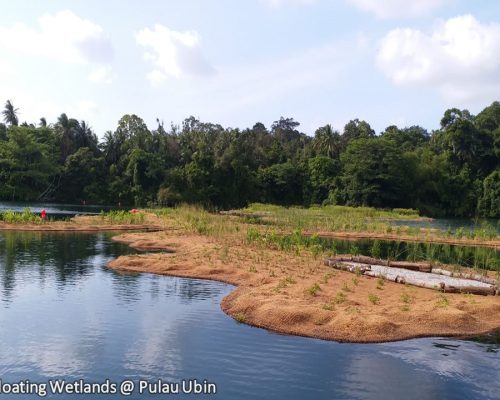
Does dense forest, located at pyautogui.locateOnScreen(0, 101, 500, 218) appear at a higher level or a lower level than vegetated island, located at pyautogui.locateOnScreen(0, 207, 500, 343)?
higher

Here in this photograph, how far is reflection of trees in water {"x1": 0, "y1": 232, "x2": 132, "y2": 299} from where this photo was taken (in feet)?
55.5

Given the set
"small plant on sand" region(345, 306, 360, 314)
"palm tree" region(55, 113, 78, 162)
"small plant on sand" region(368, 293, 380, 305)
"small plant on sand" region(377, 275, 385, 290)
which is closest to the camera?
"small plant on sand" region(345, 306, 360, 314)

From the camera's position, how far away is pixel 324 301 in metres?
13.3

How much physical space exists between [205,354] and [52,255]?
13.3 metres

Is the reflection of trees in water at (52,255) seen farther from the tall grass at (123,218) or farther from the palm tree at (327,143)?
the palm tree at (327,143)

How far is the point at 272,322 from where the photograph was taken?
11922mm

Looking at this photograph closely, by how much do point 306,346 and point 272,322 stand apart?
147 centimetres

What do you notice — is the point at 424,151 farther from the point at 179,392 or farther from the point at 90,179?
the point at 179,392

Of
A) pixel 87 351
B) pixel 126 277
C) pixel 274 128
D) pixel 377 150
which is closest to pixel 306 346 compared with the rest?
pixel 87 351

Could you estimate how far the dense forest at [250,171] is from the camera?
6588 cm

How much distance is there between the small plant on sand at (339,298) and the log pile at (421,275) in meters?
3.25

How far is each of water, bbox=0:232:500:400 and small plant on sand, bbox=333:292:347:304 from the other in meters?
2.45

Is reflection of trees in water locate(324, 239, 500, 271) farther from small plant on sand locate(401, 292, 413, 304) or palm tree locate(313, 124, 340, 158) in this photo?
palm tree locate(313, 124, 340, 158)

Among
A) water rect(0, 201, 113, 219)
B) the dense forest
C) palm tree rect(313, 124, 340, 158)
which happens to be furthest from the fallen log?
palm tree rect(313, 124, 340, 158)
